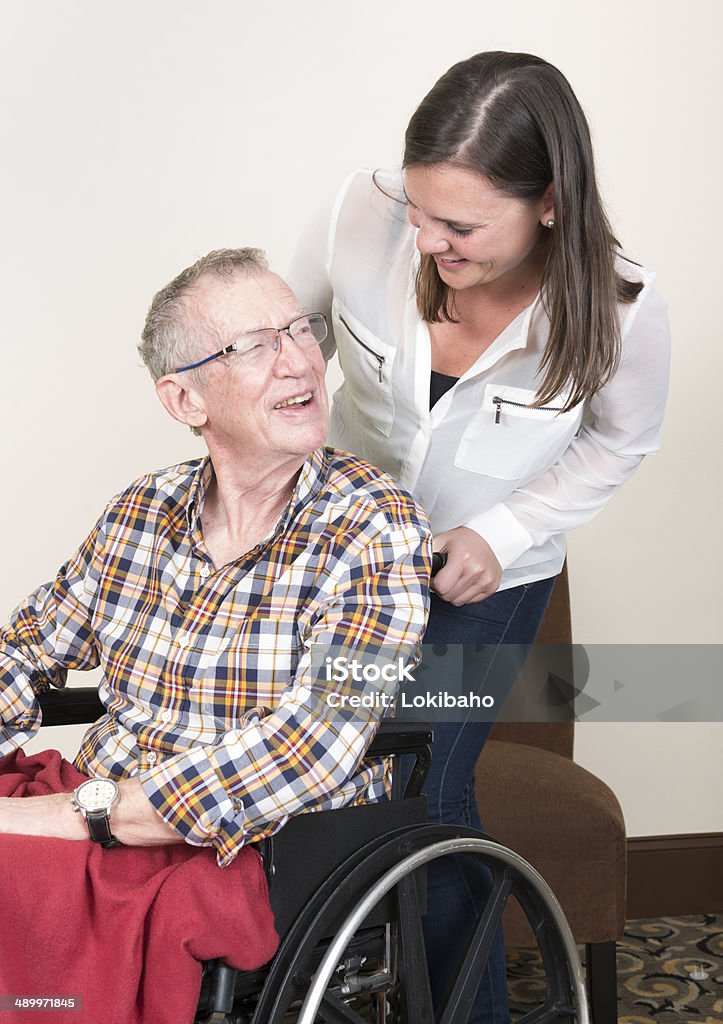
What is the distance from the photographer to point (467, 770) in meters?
1.79

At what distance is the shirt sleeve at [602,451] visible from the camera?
1.74m

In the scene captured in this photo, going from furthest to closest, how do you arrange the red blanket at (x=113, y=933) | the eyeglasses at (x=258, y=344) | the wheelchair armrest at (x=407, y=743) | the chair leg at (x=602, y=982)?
1. the chair leg at (x=602, y=982)
2. the eyeglasses at (x=258, y=344)
3. the wheelchair armrest at (x=407, y=743)
4. the red blanket at (x=113, y=933)

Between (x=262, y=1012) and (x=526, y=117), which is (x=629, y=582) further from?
(x=262, y=1012)

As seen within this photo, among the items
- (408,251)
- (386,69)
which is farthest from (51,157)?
(408,251)

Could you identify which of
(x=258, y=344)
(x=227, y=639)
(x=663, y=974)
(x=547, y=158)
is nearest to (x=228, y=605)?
(x=227, y=639)

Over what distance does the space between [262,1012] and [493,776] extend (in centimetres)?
113

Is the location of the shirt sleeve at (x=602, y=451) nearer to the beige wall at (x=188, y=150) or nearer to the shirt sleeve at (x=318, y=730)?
the shirt sleeve at (x=318, y=730)

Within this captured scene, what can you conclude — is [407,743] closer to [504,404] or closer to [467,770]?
[467,770]

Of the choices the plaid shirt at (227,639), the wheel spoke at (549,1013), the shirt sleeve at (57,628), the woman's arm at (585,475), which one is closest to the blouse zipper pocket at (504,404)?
the woman's arm at (585,475)

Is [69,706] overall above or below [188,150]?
below

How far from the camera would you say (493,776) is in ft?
7.84

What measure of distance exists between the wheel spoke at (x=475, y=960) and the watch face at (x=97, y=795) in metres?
0.52

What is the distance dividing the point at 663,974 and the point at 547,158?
1879mm

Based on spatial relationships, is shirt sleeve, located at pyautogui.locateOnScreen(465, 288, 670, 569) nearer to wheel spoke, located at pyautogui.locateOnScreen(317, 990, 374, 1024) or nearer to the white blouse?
the white blouse
